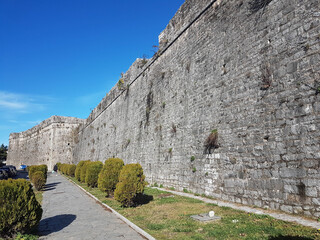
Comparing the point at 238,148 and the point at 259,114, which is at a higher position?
the point at 259,114

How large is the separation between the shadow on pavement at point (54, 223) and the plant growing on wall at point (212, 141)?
469cm

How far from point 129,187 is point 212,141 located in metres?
3.08

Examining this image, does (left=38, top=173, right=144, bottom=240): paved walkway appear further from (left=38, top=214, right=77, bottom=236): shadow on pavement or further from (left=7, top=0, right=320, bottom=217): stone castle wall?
(left=7, top=0, right=320, bottom=217): stone castle wall

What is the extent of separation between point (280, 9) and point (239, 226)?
525cm

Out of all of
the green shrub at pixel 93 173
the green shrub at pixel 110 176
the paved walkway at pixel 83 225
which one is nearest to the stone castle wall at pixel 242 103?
the green shrub at pixel 110 176

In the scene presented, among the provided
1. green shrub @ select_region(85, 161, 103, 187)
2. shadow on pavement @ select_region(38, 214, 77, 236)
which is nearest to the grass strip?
shadow on pavement @ select_region(38, 214, 77, 236)

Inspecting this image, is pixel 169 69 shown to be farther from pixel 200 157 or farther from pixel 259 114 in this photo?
pixel 259 114

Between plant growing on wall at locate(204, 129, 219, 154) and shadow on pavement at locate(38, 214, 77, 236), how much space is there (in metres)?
4.69

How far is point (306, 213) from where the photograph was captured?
4.77 metres

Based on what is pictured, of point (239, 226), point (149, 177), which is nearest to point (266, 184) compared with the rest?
point (239, 226)

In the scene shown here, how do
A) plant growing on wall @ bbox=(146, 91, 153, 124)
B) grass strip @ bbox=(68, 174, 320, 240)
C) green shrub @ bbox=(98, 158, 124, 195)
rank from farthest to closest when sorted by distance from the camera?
plant growing on wall @ bbox=(146, 91, 153, 124) → green shrub @ bbox=(98, 158, 124, 195) → grass strip @ bbox=(68, 174, 320, 240)

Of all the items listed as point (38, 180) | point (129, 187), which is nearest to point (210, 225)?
point (129, 187)

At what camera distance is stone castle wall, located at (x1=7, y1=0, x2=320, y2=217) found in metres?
5.13

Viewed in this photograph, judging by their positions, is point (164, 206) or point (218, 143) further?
point (218, 143)
